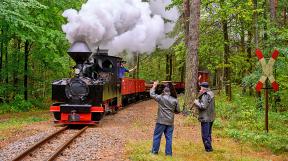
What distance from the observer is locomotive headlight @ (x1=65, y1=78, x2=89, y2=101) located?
15484 mm

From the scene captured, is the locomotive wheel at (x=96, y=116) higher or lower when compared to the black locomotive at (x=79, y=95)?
lower

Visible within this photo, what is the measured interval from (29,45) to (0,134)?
50.3 ft

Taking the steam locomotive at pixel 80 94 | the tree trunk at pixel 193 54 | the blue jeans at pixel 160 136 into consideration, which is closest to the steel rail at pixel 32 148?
the steam locomotive at pixel 80 94

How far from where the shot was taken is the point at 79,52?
15359mm

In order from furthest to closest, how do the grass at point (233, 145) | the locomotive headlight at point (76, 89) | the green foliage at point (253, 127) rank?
1. the locomotive headlight at point (76, 89)
2. the green foliage at point (253, 127)
3. the grass at point (233, 145)

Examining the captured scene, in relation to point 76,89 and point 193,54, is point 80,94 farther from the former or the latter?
point 193,54

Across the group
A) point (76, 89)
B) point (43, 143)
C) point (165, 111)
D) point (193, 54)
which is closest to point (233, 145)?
point (165, 111)

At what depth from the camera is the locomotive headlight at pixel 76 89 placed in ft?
50.8

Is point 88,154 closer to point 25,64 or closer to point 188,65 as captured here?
point 188,65

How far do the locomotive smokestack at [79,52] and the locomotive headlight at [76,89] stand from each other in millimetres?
798

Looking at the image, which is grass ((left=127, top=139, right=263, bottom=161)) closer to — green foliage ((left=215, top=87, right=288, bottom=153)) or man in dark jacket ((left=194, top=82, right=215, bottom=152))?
man in dark jacket ((left=194, top=82, right=215, bottom=152))

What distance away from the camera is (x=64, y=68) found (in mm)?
22891

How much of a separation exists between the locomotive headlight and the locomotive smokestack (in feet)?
2.62

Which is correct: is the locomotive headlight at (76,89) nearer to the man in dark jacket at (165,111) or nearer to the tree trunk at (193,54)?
the tree trunk at (193,54)
